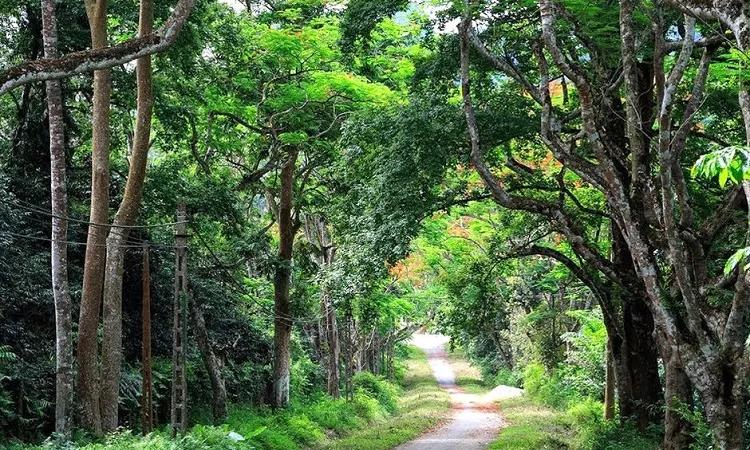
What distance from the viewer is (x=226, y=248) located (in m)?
23.9

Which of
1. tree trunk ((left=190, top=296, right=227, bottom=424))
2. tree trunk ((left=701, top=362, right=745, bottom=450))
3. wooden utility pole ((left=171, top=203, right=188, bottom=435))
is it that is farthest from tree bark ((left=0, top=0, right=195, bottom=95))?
tree trunk ((left=190, top=296, right=227, bottom=424))

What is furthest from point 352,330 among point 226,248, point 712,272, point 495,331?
point 712,272

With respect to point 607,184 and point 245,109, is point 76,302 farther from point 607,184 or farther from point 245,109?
point 607,184

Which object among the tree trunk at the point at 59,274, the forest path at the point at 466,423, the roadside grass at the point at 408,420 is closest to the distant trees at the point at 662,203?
the tree trunk at the point at 59,274

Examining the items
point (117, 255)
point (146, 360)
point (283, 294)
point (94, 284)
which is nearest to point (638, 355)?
point (146, 360)

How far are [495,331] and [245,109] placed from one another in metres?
30.5

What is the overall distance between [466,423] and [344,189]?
12627mm

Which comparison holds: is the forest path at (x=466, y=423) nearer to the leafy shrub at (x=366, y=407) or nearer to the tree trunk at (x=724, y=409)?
the leafy shrub at (x=366, y=407)

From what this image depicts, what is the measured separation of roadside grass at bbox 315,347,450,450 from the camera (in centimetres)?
2112

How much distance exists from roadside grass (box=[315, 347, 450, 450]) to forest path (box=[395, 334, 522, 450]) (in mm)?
471

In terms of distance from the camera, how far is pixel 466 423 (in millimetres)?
29156

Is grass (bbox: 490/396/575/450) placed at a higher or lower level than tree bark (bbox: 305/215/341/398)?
lower

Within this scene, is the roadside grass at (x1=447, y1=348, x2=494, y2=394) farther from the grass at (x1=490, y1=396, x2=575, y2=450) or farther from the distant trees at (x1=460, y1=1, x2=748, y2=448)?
the distant trees at (x1=460, y1=1, x2=748, y2=448)

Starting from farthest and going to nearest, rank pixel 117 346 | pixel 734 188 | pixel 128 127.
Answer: pixel 128 127 < pixel 117 346 < pixel 734 188
